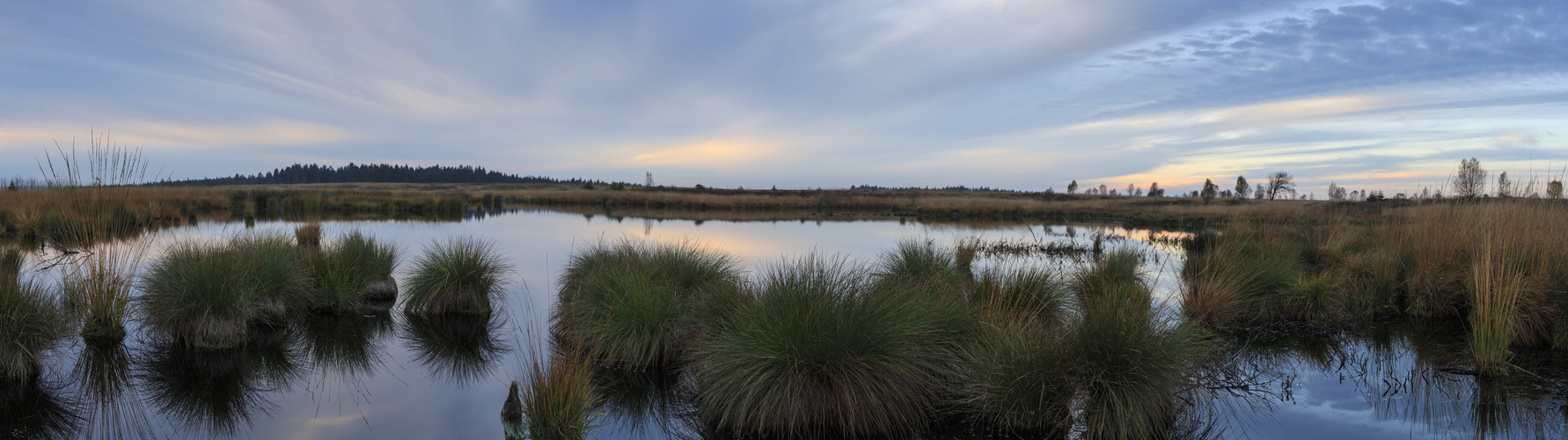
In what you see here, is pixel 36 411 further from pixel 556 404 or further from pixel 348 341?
pixel 556 404

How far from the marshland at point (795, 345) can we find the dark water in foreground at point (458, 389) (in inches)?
1.2

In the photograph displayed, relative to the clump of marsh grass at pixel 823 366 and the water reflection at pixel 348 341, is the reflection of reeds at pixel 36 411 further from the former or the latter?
the clump of marsh grass at pixel 823 366

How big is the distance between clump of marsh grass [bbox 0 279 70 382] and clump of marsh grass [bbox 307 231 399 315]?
106 inches

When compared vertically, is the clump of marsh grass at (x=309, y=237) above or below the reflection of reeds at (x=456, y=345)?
above

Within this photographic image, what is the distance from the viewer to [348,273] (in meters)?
9.02

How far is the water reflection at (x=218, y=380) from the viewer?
4957 mm

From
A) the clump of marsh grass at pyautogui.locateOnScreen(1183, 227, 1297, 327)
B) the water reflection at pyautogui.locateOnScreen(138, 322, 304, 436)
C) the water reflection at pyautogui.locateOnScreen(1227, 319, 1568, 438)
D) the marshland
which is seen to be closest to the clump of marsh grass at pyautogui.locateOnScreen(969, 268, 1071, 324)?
the marshland

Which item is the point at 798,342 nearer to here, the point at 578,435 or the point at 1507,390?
the point at 578,435

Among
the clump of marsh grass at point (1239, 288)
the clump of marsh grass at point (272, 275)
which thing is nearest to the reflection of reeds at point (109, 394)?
the clump of marsh grass at point (272, 275)

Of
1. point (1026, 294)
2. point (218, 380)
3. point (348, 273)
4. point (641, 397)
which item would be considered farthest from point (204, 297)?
point (1026, 294)

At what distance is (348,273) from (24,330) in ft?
11.9

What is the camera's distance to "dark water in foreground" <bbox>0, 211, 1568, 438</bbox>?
4855mm

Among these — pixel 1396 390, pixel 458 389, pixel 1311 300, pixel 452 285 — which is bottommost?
pixel 458 389

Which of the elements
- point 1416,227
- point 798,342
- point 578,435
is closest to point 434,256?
point 578,435
